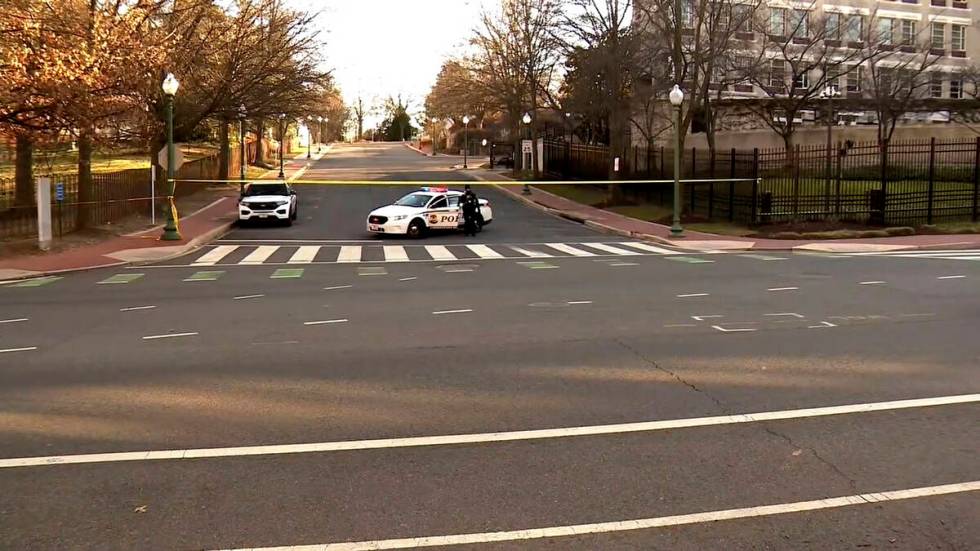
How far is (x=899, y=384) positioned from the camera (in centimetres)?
713

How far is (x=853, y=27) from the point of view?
179 feet

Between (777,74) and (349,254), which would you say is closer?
(349,254)

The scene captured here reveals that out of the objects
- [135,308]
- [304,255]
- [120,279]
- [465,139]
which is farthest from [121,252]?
[465,139]

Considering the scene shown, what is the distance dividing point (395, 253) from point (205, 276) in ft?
20.7

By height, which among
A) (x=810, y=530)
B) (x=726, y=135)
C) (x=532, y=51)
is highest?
(x=532, y=51)

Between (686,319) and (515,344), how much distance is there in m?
2.80

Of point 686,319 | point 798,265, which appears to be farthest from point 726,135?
point 686,319

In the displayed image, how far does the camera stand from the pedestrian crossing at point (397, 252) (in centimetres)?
2045

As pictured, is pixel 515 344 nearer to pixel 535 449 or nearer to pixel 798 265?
pixel 535 449

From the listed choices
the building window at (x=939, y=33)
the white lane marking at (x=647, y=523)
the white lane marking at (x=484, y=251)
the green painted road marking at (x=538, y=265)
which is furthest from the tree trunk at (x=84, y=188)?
the building window at (x=939, y=33)

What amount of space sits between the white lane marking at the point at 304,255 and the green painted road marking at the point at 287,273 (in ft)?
6.37

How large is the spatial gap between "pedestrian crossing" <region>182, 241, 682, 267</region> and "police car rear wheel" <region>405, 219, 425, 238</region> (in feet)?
8.71

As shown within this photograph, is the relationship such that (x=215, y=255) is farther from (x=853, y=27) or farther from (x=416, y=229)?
(x=853, y=27)

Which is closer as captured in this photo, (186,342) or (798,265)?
(186,342)
